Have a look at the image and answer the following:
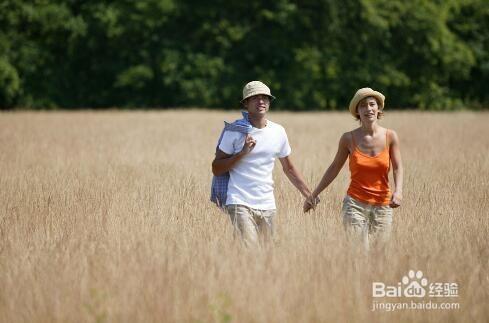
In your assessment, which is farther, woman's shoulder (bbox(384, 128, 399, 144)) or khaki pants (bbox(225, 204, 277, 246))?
woman's shoulder (bbox(384, 128, 399, 144))

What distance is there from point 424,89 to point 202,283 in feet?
124

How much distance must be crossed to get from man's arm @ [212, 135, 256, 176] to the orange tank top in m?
0.85

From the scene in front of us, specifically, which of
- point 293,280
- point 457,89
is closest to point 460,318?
point 293,280

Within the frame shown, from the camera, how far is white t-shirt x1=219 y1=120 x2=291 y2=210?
17.6 feet

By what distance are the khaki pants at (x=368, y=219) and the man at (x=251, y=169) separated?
59 centimetres

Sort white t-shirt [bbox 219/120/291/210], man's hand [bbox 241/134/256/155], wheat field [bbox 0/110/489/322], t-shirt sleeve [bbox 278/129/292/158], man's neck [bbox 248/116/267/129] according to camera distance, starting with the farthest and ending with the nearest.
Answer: t-shirt sleeve [bbox 278/129/292/158] < man's neck [bbox 248/116/267/129] < white t-shirt [bbox 219/120/291/210] < man's hand [bbox 241/134/256/155] < wheat field [bbox 0/110/489/322]

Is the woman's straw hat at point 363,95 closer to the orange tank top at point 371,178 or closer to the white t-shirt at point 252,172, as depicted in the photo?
the orange tank top at point 371,178

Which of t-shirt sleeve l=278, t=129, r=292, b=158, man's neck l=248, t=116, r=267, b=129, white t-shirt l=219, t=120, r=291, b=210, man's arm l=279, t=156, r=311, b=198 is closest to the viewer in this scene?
white t-shirt l=219, t=120, r=291, b=210

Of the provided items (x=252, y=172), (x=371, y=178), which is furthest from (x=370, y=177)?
(x=252, y=172)

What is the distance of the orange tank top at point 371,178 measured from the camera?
5.42 metres

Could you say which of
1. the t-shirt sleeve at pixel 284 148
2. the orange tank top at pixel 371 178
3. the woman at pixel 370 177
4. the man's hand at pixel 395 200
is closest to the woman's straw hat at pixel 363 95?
the woman at pixel 370 177

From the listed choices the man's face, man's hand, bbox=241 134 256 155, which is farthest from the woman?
man's hand, bbox=241 134 256 155

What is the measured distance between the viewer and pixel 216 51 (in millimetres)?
37875

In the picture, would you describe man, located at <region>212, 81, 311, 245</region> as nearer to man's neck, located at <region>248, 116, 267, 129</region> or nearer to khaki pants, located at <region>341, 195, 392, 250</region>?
man's neck, located at <region>248, 116, 267, 129</region>
